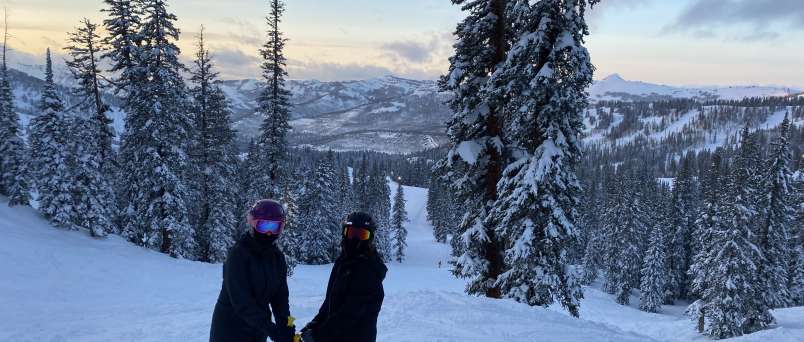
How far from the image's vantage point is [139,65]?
23.6 meters

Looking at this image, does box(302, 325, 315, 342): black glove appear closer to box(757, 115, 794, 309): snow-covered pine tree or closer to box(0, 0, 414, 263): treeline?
box(0, 0, 414, 263): treeline

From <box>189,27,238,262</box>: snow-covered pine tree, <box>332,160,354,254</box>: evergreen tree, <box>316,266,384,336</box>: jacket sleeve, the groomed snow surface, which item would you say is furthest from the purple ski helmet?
<box>332,160,354,254</box>: evergreen tree

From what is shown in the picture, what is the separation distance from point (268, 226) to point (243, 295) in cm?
63

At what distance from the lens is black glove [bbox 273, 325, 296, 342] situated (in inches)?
159

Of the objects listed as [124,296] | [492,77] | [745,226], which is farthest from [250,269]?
[745,226]

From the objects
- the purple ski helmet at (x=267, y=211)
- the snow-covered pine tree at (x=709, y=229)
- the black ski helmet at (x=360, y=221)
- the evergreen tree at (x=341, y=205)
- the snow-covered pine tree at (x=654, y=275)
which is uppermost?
the purple ski helmet at (x=267, y=211)

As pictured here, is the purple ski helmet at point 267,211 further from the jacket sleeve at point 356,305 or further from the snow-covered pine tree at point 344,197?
the snow-covered pine tree at point 344,197

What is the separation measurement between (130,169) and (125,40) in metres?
6.87

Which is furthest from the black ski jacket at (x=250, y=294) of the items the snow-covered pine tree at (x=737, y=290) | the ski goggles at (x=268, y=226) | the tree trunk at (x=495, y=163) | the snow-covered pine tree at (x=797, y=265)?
the snow-covered pine tree at (x=797, y=265)

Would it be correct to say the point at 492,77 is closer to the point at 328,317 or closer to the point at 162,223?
the point at 328,317

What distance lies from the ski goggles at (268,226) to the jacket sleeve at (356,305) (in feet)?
2.66

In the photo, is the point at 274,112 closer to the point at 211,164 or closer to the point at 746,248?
the point at 211,164

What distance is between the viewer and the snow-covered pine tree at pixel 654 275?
49.8 metres

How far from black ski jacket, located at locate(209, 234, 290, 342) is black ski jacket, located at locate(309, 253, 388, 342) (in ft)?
1.75
